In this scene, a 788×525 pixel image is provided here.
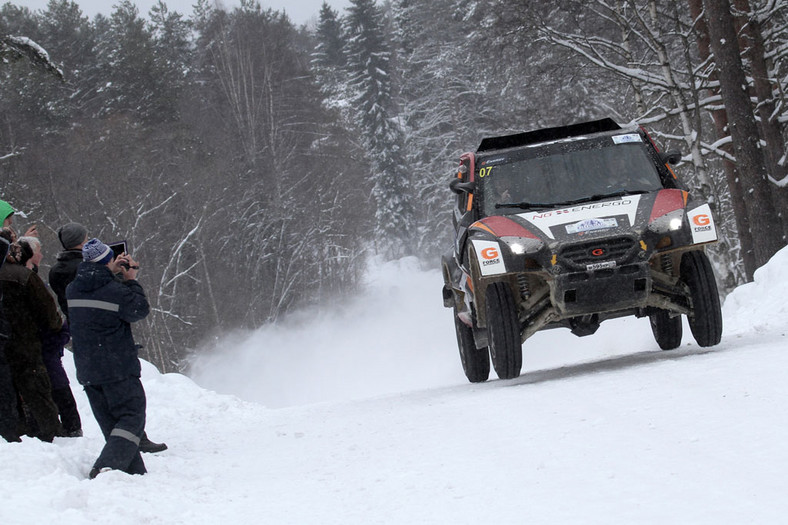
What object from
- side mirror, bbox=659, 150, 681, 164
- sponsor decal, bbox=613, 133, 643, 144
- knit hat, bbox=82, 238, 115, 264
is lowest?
side mirror, bbox=659, 150, 681, 164

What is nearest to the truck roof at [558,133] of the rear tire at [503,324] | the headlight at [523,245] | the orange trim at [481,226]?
the orange trim at [481,226]

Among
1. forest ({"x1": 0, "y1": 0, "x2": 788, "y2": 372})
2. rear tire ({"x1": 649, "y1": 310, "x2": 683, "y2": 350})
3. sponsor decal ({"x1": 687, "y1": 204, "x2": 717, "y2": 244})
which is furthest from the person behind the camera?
forest ({"x1": 0, "y1": 0, "x2": 788, "y2": 372})

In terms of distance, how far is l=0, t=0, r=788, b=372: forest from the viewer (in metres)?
17.5

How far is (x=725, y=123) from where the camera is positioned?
18.1m

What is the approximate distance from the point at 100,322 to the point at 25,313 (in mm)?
1477

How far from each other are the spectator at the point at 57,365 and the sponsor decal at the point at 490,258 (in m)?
3.48

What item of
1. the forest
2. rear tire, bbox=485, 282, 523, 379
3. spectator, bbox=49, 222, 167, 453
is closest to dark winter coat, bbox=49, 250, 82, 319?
spectator, bbox=49, 222, 167, 453

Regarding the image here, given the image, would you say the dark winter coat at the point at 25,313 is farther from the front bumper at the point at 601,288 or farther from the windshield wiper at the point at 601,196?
the windshield wiper at the point at 601,196

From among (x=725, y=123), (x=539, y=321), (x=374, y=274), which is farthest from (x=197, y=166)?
(x=539, y=321)

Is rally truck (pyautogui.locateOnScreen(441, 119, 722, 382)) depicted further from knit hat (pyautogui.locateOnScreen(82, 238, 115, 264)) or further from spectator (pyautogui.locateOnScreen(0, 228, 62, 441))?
spectator (pyautogui.locateOnScreen(0, 228, 62, 441))

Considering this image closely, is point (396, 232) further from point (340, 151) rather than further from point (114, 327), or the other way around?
point (114, 327)

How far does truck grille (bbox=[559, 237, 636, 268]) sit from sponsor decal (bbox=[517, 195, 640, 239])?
18 centimetres

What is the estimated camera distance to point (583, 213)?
7961 millimetres

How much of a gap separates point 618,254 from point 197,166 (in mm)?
34107
